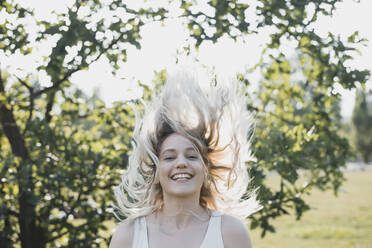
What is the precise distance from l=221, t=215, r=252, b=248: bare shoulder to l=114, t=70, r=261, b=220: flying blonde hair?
0.81ft

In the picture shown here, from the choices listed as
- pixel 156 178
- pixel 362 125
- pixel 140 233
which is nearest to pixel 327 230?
pixel 156 178

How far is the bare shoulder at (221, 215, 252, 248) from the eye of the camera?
2186 millimetres

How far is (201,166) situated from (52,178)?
1550 mm

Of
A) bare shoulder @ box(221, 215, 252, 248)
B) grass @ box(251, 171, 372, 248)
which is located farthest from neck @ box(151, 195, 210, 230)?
grass @ box(251, 171, 372, 248)

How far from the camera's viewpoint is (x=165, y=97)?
2.44m

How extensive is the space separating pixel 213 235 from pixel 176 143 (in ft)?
1.55

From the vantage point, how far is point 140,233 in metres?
2.27

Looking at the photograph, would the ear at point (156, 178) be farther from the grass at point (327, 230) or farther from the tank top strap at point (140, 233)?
the grass at point (327, 230)

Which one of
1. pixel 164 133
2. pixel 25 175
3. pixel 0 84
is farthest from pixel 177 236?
pixel 0 84

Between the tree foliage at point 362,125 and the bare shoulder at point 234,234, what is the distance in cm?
3941

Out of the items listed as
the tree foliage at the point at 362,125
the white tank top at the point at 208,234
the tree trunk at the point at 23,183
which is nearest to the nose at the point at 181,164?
the white tank top at the point at 208,234

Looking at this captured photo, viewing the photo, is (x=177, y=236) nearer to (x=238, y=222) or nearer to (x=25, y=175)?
(x=238, y=222)

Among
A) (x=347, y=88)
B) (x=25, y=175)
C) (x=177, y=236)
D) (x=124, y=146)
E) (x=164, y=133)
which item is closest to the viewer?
(x=177, y=236)

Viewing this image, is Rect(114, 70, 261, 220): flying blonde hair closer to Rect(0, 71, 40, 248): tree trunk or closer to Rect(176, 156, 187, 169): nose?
Rect(176, 156, 187, 169): nose
